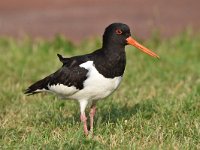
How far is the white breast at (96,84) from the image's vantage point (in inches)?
262

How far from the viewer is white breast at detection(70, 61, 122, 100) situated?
666cm

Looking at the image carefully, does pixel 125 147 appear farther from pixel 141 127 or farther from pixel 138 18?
pixel 138 18

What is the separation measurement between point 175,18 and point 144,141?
25.9 ft

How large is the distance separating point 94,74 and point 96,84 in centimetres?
11

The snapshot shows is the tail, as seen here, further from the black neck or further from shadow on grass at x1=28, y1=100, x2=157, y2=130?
the black neck

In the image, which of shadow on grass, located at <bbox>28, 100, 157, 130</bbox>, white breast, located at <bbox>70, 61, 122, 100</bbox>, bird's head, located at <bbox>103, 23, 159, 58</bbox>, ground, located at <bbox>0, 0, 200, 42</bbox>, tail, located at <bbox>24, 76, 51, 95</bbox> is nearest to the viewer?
white breast, located at <bbox>70, 61, 122, 100</bbox>

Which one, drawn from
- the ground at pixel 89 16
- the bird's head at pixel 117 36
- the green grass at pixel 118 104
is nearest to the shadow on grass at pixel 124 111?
the green grass at pixel 118 104

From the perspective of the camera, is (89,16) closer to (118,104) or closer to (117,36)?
(118,104)

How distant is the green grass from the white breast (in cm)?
35

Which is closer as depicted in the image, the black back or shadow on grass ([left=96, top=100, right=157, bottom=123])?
the black back

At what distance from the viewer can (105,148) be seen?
6238 millimetres

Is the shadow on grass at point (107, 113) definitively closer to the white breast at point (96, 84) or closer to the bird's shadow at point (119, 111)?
the bird's shadow at point (119, 111)

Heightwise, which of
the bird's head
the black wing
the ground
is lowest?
the ground

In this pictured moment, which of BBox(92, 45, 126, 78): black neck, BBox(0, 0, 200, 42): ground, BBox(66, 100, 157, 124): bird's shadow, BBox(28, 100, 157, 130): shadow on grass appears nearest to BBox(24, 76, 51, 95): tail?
BBox(28, 100, 157, 130): shadow on grass
